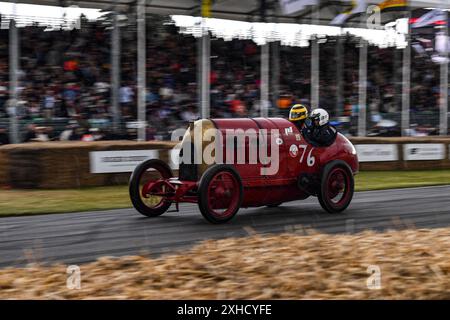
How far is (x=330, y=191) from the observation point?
29.9 feet

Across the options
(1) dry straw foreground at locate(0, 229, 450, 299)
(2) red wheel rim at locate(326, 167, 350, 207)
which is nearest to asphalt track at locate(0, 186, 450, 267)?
(2) red wheel rim at locate(326, 167, 350, 207)

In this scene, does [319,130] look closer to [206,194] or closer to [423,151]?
[206,194]

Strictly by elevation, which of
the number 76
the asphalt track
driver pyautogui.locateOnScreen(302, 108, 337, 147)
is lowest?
the asphalt track

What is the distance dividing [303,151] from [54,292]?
5.43m

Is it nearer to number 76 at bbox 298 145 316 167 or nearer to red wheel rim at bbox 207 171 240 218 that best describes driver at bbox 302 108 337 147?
number 76 at bbox 298 145 316 167

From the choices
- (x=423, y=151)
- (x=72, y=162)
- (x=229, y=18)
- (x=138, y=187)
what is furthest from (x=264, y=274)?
(x=229, y=18)

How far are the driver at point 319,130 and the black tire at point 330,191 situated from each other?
35cm

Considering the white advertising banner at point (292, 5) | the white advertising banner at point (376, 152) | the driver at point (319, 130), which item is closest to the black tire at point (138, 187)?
the driver at point (319, 130)

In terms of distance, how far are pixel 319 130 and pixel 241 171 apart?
1530mm

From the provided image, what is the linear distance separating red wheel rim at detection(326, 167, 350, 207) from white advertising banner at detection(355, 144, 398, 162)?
28.2 ft

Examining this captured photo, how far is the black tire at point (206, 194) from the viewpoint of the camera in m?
7.57

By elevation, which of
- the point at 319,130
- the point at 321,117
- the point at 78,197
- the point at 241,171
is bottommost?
the point at 78,197

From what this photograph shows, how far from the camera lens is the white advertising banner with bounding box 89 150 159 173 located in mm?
13062

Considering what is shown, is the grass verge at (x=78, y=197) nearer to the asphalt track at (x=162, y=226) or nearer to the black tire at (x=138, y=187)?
the asphalt track at (x=162, y=226)
